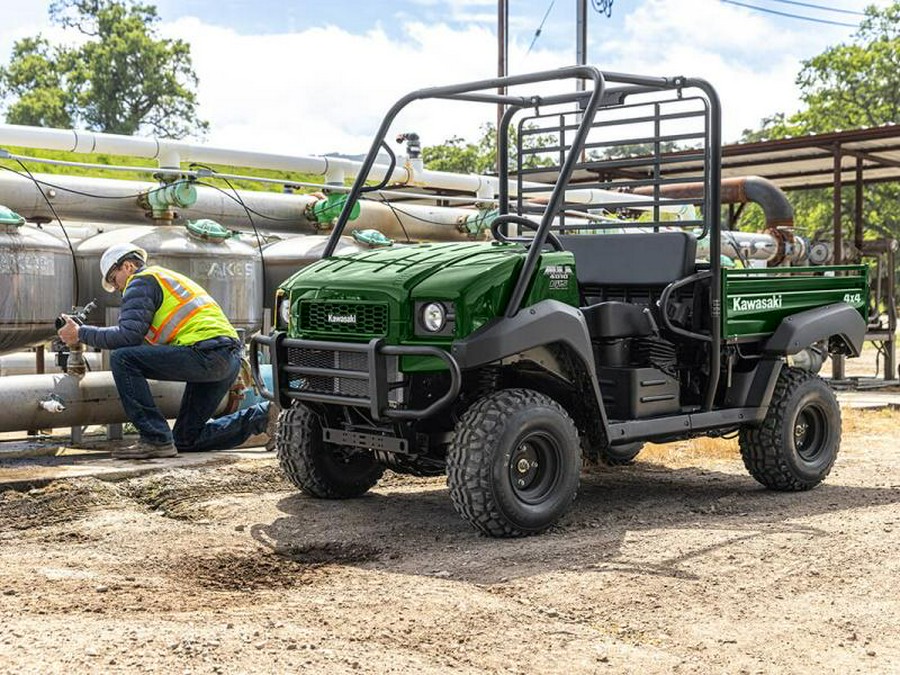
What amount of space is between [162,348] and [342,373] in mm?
2411

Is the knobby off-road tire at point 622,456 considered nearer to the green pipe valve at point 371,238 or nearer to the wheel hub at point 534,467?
the wheel hub at point 534,467

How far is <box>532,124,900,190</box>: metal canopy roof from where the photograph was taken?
18.4 m

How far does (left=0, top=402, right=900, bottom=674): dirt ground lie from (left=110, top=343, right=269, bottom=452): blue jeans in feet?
2.43

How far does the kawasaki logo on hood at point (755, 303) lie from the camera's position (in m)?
8.02

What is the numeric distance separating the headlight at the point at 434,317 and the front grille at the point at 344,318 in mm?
223

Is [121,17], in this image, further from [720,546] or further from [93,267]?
[720,546]

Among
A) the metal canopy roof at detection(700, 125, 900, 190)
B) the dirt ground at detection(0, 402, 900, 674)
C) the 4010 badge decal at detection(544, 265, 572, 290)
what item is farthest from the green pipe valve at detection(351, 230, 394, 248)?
the metal canopy roof at detection(700, 125, 900, 190)

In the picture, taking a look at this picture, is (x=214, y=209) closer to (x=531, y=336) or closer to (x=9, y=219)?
(x=9, y=219)

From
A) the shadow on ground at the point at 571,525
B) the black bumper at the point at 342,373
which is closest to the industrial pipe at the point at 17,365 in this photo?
the shadow on ground at the point at 571,525

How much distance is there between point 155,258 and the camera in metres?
11.1

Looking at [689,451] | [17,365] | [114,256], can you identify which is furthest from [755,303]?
[17,365]

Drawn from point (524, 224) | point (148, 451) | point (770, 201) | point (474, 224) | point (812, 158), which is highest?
point (812, 158)

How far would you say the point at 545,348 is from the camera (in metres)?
6.93

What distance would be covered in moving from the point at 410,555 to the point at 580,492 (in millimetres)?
2321
